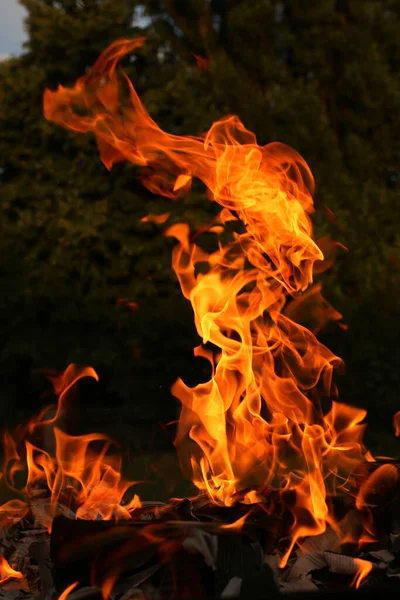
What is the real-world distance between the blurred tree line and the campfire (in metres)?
5.17

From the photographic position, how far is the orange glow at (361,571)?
282 centimetres

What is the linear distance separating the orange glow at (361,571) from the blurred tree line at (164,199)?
6.52 meters

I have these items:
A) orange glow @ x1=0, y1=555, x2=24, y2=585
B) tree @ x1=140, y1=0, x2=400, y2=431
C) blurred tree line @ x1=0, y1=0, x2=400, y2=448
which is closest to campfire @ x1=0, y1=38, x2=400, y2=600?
orange glow @ x1=0, y1=555, x2=24, y2=585

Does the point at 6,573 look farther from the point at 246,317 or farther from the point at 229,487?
the point at 246,317

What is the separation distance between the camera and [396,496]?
3297 mm

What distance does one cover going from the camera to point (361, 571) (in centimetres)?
284

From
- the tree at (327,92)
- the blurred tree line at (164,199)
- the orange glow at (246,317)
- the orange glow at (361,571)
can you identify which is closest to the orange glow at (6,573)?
the orange glow at (246,317)

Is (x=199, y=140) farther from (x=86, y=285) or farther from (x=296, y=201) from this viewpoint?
(x=86, y=285)

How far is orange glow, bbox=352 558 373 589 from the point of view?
9.25 feet

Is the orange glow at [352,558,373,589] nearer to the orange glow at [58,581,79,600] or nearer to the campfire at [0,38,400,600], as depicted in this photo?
the campfire at [0,38,400,600]

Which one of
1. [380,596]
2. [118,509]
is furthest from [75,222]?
[380,596]

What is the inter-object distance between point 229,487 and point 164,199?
25.9 ft

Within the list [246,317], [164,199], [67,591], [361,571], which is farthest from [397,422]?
[164,199]

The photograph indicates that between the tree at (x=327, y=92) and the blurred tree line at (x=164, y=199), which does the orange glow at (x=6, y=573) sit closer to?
the blurred tree line at (x=164, y=199)
